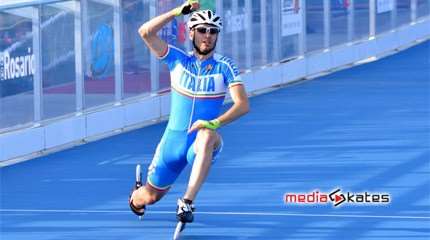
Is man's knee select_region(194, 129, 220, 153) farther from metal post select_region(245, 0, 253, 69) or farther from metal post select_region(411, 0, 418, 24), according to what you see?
metal post select_region(411, 0, 418, 24)

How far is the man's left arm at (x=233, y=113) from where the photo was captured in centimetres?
1115

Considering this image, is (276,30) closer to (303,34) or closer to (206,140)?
(303,34)

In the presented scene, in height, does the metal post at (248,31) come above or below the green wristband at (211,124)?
above

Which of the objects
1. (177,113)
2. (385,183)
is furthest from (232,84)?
(385,183)

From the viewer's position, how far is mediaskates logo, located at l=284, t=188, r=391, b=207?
520 inches

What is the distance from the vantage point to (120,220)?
12.3 metres

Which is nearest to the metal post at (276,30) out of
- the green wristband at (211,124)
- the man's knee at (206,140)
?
the man's knee at (206,140)

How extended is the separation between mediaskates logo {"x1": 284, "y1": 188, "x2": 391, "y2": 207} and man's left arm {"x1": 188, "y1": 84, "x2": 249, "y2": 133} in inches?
81.4

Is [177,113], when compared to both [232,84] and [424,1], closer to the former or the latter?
[232,84]

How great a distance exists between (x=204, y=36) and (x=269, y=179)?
354 centimetres

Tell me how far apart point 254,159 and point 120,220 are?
154 inches

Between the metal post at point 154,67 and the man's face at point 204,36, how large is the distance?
7.89 meters

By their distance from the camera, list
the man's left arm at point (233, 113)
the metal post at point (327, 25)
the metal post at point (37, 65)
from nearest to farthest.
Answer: the man's left arm at point (233, 113) < the metal post at point (37, 65) < the metal post at point (327, 25)

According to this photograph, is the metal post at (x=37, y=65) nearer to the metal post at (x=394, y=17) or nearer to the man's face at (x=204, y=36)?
the man's face at (x=204, y=36)
